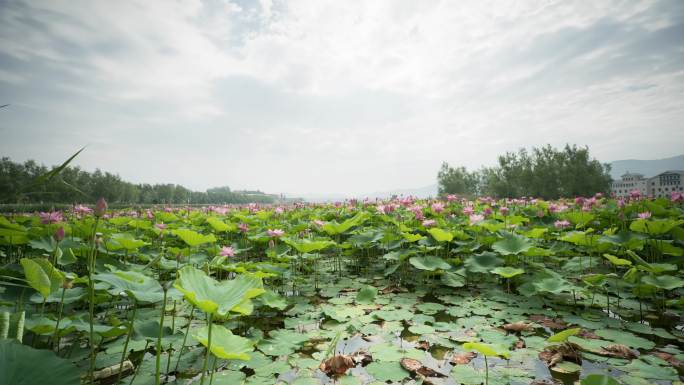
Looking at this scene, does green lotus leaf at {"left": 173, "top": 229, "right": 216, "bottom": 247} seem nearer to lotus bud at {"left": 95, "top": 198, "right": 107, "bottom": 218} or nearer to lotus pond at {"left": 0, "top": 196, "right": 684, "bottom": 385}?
lotus pond at {"left": 0, "top": 196, "right": 684, "bottom": 385}

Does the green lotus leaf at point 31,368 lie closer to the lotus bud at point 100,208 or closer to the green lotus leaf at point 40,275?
the green lotus leaf at point 40,275

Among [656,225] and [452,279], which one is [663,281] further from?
[452,279]

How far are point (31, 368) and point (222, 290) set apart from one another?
67 centimetres

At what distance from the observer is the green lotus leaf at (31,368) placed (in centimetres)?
98

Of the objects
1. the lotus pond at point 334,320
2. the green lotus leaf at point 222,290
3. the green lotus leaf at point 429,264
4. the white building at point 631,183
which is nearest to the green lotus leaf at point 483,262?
the lotus pond at point 334,320

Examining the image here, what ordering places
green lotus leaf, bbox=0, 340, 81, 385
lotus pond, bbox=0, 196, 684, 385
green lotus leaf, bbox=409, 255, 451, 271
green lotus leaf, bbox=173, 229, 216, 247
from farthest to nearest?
green lotus leaf, bbox=409, 255, 451, 271, green lotus leaf, bbox=173, 229, 216, 247, lotus pond, bbox=0, 196, 684, 385, green lotus leaf, bbox=0, 340, 81, 385

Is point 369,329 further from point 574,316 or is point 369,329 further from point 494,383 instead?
point 574,316

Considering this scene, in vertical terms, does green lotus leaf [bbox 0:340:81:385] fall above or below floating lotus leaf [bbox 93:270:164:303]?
below

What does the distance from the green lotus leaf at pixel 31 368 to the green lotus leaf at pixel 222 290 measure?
1.42 feet

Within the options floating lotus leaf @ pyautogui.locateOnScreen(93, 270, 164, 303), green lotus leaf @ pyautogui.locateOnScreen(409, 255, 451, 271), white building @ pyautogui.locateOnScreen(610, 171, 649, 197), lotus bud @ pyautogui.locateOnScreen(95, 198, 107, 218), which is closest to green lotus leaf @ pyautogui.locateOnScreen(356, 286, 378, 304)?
green lotus leaf @ pyautogui.locateOnScreen(409, 255, 451, 271)

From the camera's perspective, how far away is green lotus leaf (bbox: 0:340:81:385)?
976 mm

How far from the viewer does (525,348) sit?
224cm

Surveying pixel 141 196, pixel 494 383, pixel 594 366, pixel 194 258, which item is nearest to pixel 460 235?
pixel 594 366

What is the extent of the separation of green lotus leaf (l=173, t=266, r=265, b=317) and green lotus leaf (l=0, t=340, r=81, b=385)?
434mm
